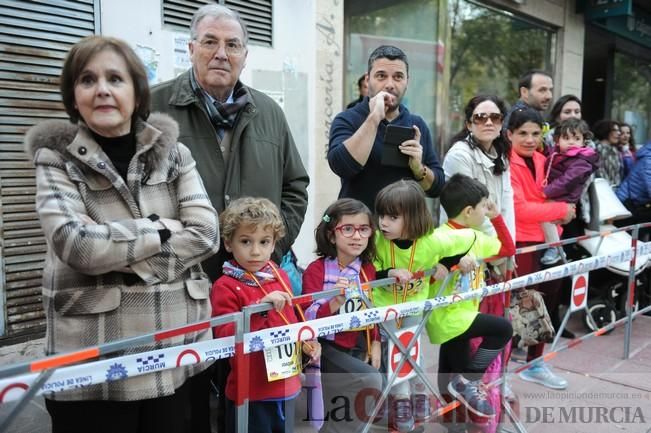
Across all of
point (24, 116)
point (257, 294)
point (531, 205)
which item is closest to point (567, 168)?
point (531, 205)

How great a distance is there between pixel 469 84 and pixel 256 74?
13.8ft

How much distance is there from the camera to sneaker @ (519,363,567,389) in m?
3.73

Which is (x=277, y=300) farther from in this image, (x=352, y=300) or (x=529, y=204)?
(x=529, y=204)

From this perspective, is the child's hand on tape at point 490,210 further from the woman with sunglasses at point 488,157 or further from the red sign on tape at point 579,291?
the red sign on tape at point 579,291

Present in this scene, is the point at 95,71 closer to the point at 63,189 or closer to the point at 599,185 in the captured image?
the point at 63,189

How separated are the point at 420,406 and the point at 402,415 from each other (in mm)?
193

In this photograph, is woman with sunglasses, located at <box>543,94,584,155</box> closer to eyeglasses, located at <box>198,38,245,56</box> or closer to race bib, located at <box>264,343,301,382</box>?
eyeglasses, located at <box>198,38,245,56</box>

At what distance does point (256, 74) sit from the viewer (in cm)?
486

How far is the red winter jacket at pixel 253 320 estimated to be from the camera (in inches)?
83.5

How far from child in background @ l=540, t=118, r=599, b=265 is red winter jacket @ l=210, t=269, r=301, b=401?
2598mm

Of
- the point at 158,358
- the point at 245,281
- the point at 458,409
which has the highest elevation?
the point at 245,281

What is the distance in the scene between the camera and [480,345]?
9.17 feet

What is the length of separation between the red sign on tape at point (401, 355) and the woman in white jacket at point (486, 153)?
120 cm

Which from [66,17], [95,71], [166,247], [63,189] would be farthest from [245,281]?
[66,17]
